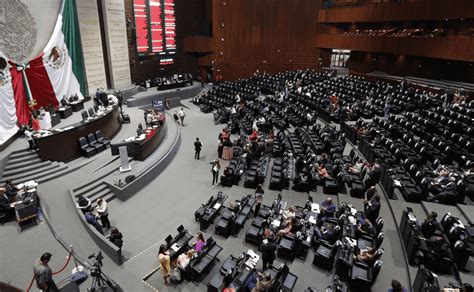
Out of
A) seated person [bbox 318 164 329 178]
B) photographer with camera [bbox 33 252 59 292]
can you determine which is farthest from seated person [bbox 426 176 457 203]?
photographer with camera [bbox 33 252 59 292]

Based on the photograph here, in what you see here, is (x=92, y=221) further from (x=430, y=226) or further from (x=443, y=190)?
(x=443, y=190)

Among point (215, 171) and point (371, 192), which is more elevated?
point (371, 192)

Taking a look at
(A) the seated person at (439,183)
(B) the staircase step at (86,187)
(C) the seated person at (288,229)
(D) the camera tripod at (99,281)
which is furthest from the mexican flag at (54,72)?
(A) the seated person at (439,183)

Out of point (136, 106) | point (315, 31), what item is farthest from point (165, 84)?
point (315, 31)

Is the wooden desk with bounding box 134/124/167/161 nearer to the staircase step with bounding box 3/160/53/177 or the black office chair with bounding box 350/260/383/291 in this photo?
the staircase step with bounding box 3/160/53/177

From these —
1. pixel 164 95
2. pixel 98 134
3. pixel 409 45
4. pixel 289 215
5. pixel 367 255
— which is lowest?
pixel 289 215

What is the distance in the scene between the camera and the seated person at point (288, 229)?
887 cm

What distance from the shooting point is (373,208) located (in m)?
9.01

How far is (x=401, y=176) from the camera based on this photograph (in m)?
10.9

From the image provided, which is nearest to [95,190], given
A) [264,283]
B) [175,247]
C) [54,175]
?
[54,175]

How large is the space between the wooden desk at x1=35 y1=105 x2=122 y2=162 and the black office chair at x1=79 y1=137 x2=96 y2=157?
159 millimetres

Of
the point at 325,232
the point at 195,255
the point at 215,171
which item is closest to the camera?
the point at 195,255

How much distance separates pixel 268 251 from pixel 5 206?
25.2 feet

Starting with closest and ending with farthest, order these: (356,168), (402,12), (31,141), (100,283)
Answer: (100,283) → (356,168) → (31,141) → (402,12)
